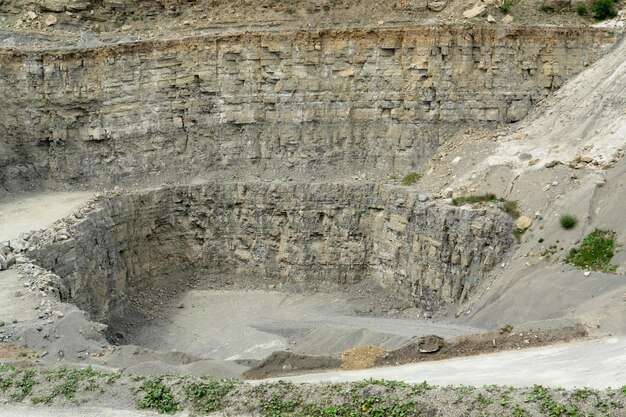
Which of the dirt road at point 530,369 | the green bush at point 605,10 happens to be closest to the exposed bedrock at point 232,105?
the green bush at point 605,10

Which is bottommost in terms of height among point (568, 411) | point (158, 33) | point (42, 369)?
point (42, 369)

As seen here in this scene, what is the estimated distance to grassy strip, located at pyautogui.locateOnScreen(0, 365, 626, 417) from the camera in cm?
1659

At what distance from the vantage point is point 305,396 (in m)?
17.4

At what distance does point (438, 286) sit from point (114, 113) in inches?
660

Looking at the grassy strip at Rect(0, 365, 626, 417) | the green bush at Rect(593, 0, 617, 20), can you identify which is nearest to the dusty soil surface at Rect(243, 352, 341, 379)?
the grassy strip at Rect(0, 365, 626, 417)

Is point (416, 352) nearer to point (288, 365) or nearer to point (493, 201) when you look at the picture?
point (288, 365)

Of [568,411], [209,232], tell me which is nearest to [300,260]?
[209,232]

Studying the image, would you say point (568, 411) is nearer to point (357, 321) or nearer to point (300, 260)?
point (357, 321)

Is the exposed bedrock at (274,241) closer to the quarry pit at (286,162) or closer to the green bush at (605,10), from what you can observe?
the quarry pit at (286,162)

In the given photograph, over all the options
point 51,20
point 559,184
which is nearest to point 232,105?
point 51,20

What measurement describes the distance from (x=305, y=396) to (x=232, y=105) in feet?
72.1

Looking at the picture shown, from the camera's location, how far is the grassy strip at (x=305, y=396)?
1659 centimetres

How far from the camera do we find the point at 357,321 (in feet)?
102

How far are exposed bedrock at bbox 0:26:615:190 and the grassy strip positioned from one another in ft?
62.8
